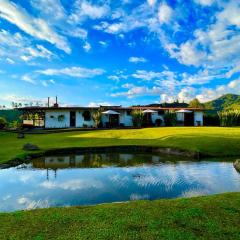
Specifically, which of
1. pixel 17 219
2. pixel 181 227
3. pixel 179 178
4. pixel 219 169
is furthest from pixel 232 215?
pixel 219 169

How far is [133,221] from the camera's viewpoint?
6062 millimetres

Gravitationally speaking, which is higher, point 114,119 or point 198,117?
point 198,117

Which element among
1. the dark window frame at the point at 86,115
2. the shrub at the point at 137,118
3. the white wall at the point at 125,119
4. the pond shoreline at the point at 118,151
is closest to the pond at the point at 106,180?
the pond shoreline at the point at 118,151

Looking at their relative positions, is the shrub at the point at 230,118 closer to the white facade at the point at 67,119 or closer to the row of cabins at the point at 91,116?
the row of cabins at the point at 91,116

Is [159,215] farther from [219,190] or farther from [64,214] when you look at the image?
[219,190]

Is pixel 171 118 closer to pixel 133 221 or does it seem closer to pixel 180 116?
pixel 180 116

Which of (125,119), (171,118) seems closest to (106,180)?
(125,119)

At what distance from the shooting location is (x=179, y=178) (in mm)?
12891

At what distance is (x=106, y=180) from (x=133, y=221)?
6.77m

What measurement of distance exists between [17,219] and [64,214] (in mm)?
1035

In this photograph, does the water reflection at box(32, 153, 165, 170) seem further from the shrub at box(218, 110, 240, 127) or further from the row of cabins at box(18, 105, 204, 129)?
the shrub at box(218, 110, 240, 127)

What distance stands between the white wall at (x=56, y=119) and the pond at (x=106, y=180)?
23049mm

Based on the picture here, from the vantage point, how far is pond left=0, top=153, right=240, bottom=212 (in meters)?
10.1

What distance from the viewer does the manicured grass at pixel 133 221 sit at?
539cm
